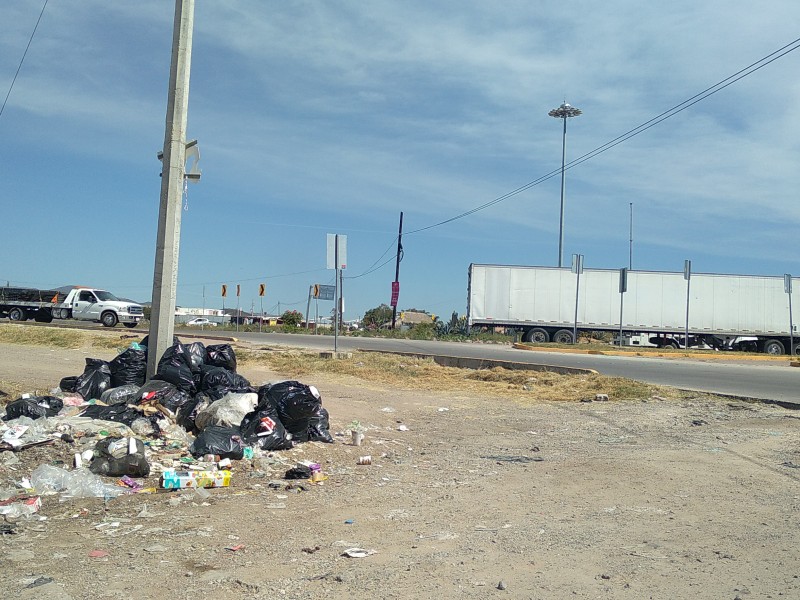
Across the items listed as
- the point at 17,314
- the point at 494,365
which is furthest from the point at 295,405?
the point at 17,314

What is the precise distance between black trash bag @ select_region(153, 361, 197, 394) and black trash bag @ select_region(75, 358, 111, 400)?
0.65 m

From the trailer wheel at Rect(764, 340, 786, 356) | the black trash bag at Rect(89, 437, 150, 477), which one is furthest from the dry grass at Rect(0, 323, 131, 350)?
the trailer wheel at Rect(764, 340, 786, 356)

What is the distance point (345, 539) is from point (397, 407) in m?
6.09

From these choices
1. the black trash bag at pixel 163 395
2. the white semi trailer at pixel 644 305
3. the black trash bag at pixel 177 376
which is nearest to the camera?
the black trash bag at pixel 163 395

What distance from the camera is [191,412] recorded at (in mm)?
7656

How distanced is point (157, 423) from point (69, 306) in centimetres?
3402

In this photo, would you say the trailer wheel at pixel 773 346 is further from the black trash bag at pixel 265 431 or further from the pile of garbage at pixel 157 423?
the black trash bag at pixel 265 431

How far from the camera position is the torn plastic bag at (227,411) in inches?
287

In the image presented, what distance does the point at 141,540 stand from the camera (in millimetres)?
4688

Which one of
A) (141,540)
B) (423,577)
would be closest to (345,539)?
(423,577)

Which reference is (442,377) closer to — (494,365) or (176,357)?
(494,365)

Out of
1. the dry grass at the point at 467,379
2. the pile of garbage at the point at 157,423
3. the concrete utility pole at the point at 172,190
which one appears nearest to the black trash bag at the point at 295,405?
the pile of garbage at the point at 157,423

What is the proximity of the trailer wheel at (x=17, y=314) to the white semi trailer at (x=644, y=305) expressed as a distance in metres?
24.6

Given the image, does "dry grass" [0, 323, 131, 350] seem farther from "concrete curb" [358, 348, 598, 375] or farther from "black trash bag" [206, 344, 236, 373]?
"black trash bag" [206, 344, 236, 373]
